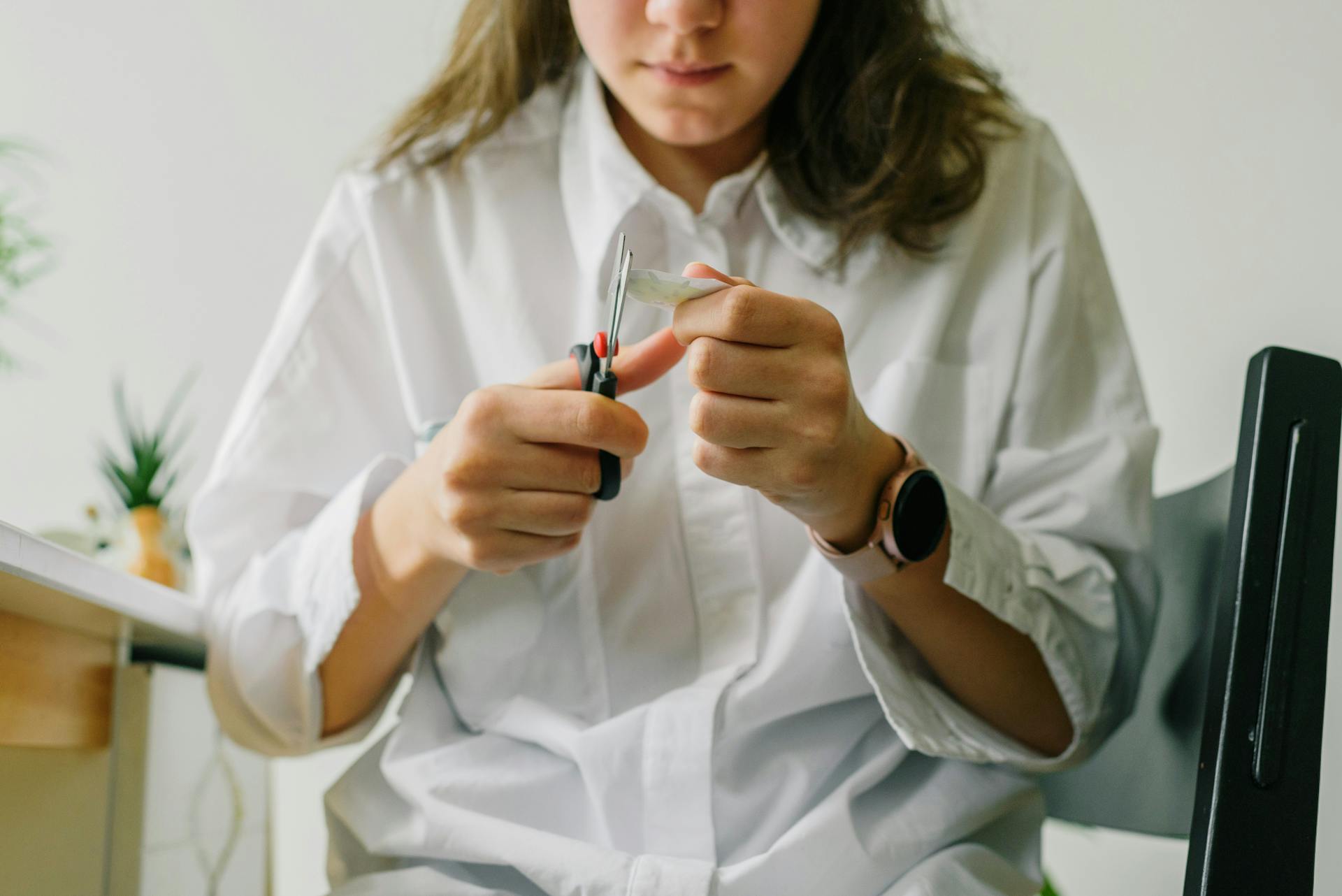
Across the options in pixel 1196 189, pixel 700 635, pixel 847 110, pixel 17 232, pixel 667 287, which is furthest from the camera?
pixel 17 232

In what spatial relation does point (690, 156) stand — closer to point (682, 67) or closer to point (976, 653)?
point (682, 67)

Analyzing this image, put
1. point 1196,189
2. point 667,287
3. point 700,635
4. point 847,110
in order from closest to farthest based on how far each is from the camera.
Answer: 1. point 667,287
2. point 700,635
3. point 847,110
4. point 1196,189

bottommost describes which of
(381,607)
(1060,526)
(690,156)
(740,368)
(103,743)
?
(103,743)

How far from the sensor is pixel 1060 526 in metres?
0.79

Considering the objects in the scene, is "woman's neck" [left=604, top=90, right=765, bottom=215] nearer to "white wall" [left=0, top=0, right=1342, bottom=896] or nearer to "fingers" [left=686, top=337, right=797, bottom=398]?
"fingers" [left=686, top=337, right=797, bottom=398]

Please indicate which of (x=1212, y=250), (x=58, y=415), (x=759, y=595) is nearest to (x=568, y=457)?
(x=759, y=595)

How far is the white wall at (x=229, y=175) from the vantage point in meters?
1.43

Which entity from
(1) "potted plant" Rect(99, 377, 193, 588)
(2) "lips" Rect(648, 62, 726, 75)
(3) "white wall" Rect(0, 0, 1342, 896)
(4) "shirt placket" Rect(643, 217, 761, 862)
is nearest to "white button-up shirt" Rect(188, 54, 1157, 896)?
(4) "shirt placket" Rect(643, 217, 761, 862)

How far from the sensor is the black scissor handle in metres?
0.64

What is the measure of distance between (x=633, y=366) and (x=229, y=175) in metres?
1.18

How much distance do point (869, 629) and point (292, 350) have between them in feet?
1.51

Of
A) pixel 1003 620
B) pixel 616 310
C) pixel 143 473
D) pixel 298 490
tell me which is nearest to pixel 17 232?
pixel 143 473

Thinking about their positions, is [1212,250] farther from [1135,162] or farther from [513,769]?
[513,769]

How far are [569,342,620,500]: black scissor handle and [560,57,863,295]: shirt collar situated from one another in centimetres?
18
